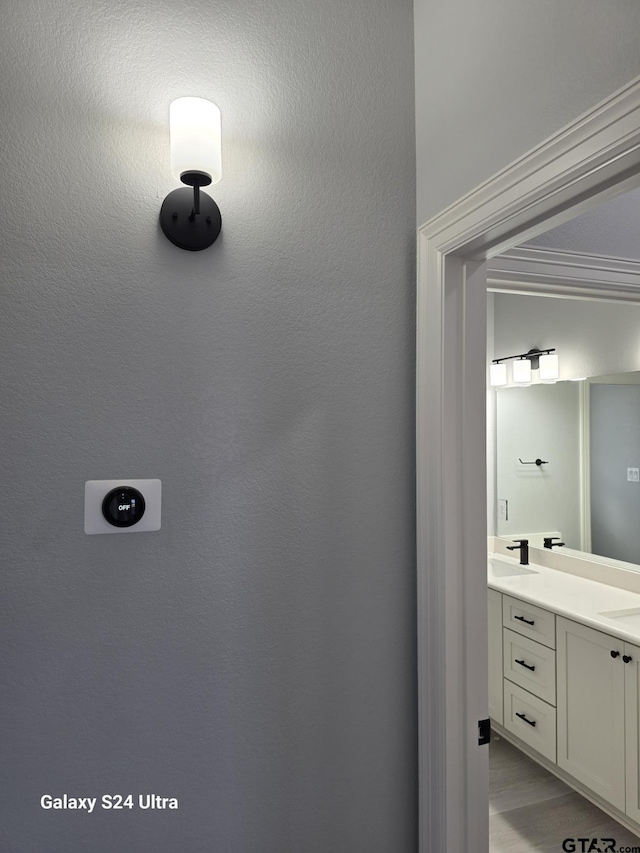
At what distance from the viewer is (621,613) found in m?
2.54

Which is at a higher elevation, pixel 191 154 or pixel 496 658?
pixel 191 154

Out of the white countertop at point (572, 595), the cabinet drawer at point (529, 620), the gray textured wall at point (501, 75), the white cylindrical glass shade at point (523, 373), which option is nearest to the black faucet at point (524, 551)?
the white countertop at point (572, 595)

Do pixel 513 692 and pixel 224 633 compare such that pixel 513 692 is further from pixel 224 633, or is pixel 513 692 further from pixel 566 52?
pixel 566 52

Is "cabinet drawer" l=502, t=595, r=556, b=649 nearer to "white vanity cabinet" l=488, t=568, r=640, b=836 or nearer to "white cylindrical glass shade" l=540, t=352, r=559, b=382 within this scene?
"white vanity cabinet" l=488, t=568, r=640, b=836

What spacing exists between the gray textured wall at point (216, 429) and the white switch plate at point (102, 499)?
21 mm

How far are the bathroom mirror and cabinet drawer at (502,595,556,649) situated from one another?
1.98ft

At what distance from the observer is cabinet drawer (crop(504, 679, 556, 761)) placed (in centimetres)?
264

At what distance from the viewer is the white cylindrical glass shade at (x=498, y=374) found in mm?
3607

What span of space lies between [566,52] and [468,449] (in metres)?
0.72

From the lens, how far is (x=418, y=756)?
1.29m

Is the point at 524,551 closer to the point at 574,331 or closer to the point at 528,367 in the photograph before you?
the point at 528,367

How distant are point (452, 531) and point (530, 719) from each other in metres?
2.06

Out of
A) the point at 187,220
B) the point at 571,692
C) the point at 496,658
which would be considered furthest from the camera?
the point at 496,658

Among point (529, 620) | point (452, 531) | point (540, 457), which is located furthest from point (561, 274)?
point (540, 457)
